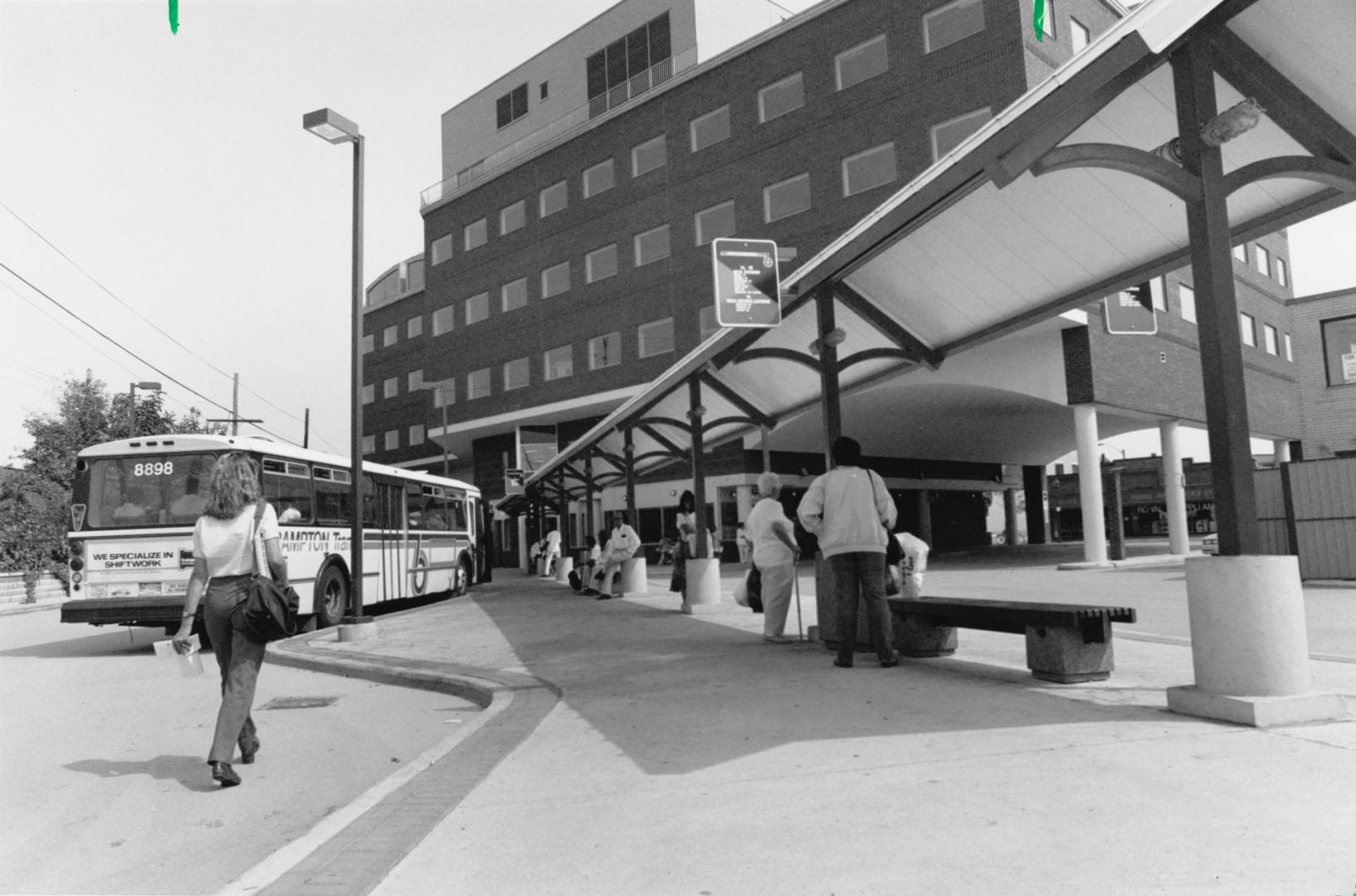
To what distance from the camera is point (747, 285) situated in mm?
11133

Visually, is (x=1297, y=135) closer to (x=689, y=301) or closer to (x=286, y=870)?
(x=286, y=870)

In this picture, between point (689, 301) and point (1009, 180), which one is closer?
point (1009, 180)

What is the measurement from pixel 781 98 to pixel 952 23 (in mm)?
6607

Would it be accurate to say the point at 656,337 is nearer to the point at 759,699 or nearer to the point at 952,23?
the point at 952,23

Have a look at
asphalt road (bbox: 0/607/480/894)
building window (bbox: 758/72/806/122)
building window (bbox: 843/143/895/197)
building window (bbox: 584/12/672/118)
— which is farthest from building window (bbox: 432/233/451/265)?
asphalt road (bbox: 0/607/480/894)

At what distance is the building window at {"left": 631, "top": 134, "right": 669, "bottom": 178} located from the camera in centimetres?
3653

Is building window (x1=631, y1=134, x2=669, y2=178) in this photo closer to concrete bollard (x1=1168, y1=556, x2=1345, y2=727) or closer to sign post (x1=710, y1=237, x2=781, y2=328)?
sign post (x1=710, y1=237, x2=781, y2=328)

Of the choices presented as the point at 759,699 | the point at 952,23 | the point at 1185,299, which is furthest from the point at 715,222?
the point at 759,699

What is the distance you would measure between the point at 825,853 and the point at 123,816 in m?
3.62

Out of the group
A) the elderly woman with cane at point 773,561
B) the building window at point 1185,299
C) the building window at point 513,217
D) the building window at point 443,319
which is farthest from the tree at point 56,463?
the building window at point 1185,299

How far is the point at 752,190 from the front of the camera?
3328cm

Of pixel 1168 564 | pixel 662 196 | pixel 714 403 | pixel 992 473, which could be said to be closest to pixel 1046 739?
pixel 714 403

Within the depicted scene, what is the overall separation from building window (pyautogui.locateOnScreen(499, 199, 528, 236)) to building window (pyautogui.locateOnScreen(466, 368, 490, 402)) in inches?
251

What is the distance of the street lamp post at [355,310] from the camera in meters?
12.3
